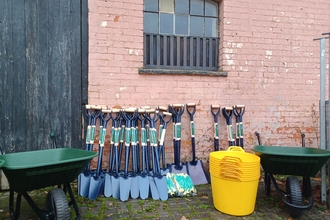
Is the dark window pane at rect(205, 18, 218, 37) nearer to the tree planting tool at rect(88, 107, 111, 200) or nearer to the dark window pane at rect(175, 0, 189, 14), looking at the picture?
the dark window pane at rect(175, 0, 189, 14)

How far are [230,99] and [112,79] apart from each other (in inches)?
74.9

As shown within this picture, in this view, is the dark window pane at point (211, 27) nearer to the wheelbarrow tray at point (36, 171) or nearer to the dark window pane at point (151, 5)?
the dark window pane at point (151, 5)

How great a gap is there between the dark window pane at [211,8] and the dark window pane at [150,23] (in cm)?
87

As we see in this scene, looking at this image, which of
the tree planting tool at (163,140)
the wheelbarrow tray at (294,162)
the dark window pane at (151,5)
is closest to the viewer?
the wheelbarrow tray at (294,162)

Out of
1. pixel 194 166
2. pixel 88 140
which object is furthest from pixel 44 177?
→ pixel 194 166

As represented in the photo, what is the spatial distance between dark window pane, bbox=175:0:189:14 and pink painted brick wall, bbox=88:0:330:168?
58cm

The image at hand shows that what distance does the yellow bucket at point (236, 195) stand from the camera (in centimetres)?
275

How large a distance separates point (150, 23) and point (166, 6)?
38 cm

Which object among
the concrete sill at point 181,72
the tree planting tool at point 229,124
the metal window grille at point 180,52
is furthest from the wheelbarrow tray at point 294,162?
the metal window grille at point 180,52

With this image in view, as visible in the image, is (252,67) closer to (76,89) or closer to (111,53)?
(111,53)

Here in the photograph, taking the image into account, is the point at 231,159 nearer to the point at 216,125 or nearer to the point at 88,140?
the point at 216,125

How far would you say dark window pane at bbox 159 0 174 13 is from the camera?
407 cm

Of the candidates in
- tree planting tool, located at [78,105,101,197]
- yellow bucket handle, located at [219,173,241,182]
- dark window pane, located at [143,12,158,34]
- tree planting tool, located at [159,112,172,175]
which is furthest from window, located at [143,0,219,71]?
yellow bucket handle, located at [219,173,241,182]

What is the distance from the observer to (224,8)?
414cm
